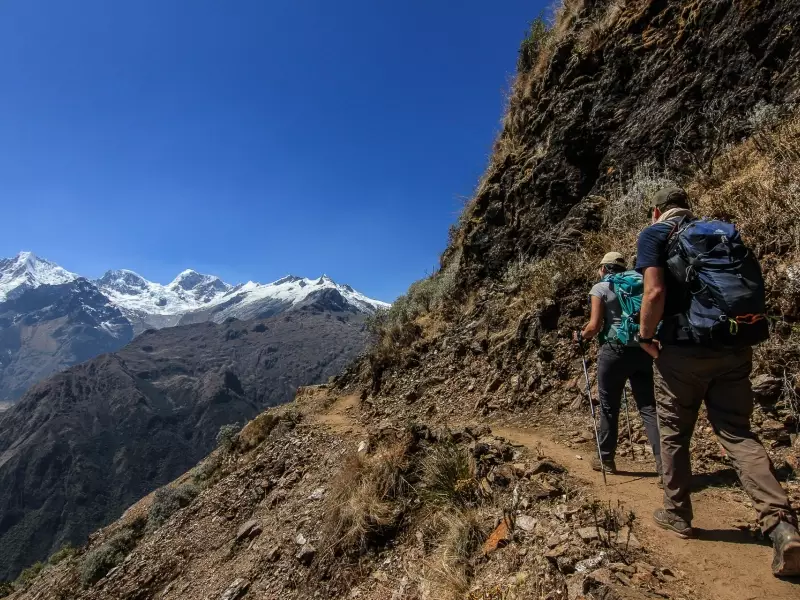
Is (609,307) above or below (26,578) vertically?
above

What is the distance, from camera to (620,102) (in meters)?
10.8

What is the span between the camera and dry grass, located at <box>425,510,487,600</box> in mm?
3742

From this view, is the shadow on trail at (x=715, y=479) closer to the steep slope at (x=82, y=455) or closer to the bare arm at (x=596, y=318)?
the bare arm at (x=596, y=318)

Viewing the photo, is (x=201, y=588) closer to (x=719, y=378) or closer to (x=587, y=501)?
(x=587, y=501)

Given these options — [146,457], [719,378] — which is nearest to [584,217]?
[719,378]

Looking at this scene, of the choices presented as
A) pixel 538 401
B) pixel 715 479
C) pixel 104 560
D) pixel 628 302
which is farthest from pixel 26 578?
pixel 628 302

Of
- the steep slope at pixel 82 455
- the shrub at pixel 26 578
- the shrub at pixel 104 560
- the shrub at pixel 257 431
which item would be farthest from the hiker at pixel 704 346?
the steep slope at pixel 82 455

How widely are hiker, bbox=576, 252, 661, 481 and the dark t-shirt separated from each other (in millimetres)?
1374

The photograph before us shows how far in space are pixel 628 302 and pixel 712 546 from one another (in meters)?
2.28

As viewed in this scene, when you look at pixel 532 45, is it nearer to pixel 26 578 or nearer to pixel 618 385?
pixel 618 385

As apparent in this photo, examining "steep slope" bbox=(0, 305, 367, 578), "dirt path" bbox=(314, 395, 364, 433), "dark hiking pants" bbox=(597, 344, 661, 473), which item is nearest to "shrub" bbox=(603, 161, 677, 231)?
"dark hiking pants" bbox=(597, 344, 661, 473)

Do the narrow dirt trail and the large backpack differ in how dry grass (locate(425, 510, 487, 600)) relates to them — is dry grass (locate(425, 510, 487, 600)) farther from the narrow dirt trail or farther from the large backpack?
the large backpack

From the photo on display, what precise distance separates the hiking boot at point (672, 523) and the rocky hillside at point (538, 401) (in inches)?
3.6

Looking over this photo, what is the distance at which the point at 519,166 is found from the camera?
12820 millimetres
